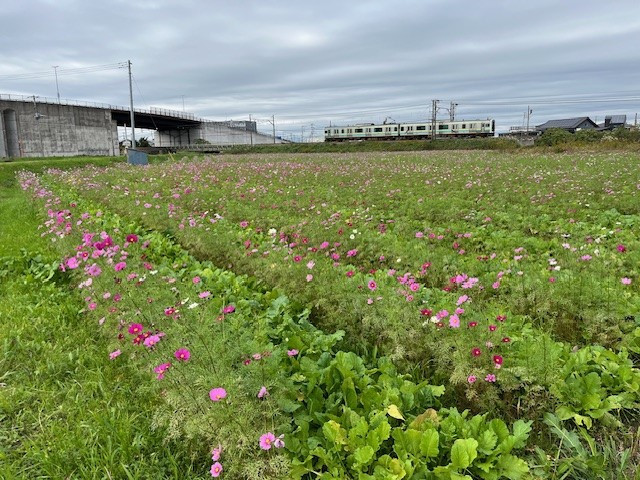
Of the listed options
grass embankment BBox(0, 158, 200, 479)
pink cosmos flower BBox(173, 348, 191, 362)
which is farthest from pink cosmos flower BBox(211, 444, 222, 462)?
pink cosmos flower BBox(173, 348, 191, 362)

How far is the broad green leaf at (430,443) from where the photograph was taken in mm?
1871

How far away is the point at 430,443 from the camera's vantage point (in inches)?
74.2

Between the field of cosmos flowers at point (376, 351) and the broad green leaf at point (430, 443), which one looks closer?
the broad green leaf at point (430, 443)

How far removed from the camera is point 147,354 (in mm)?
2715

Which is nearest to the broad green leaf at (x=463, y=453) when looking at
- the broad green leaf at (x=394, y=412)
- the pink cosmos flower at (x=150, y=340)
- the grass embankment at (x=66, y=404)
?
the broad green leaf at (x=394, y=412)

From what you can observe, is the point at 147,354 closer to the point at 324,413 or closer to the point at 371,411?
the point at 324,413

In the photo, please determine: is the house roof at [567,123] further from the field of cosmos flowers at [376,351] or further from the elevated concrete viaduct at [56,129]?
the field of cosmos flowers at [376,351]

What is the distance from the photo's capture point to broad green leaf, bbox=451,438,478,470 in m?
1.81

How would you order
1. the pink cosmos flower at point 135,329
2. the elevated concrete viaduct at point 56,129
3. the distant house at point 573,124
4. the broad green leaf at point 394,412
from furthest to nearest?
the distant house at point 573,124
the elevated concrete viaduct at point 56,129
the pink cosmos flower at point 135,329
the broad green leaf at point 394,412

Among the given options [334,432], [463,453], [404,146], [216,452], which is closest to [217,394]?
[216,452]

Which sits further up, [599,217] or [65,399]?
[599,217]

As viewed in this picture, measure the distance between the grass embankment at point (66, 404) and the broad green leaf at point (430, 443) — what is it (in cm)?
124

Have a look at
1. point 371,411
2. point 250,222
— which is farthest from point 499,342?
point 250,222

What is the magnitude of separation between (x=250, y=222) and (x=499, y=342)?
16.3 feet
